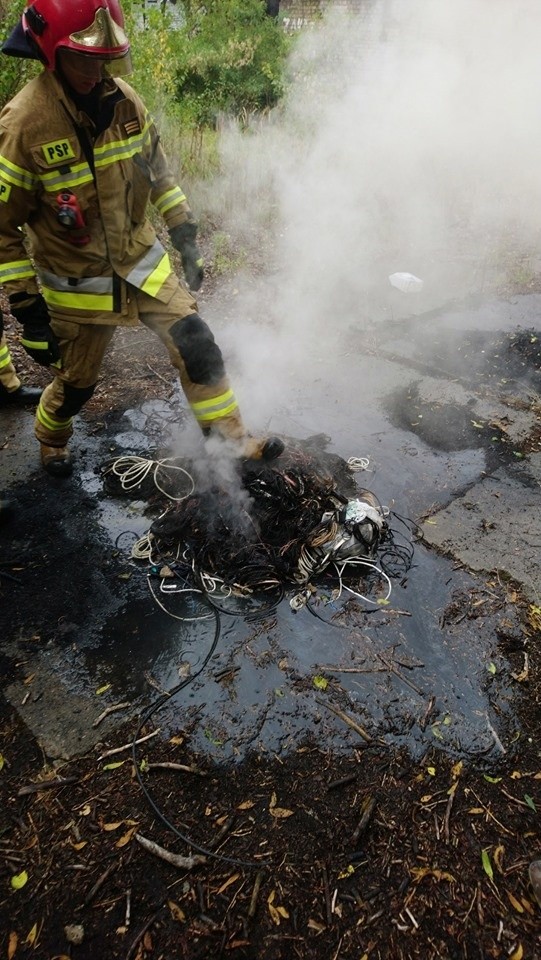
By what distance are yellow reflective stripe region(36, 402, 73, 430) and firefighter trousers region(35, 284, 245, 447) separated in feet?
0.47

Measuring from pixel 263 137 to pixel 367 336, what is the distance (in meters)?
5.05

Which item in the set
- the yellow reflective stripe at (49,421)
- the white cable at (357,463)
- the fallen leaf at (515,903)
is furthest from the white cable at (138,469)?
the fallen leaf at (515,903)

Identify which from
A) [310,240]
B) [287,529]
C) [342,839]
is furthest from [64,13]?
[310,240]

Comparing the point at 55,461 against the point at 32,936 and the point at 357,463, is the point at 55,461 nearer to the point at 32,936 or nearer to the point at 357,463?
the point at 357,463

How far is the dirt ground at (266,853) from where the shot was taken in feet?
6.24

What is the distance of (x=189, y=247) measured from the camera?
3566 millimetres

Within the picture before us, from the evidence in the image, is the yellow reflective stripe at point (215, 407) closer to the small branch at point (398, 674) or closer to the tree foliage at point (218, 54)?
the small branch at point (398, 674)

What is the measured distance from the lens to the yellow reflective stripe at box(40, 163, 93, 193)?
2.75 m

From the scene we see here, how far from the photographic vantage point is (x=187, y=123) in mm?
8484

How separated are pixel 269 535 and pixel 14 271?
1994 mm

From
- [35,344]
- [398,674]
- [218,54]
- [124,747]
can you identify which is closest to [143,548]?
[124,747]

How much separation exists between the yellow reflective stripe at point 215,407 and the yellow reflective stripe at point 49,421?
0.99m

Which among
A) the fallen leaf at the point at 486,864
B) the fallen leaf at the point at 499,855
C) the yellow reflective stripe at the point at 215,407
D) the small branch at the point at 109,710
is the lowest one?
the small branch at the point at 109,710

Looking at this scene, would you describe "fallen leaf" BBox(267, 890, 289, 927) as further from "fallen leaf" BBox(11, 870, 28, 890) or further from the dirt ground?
"fallen leaf" BBox(11, 870, 28, 890)
